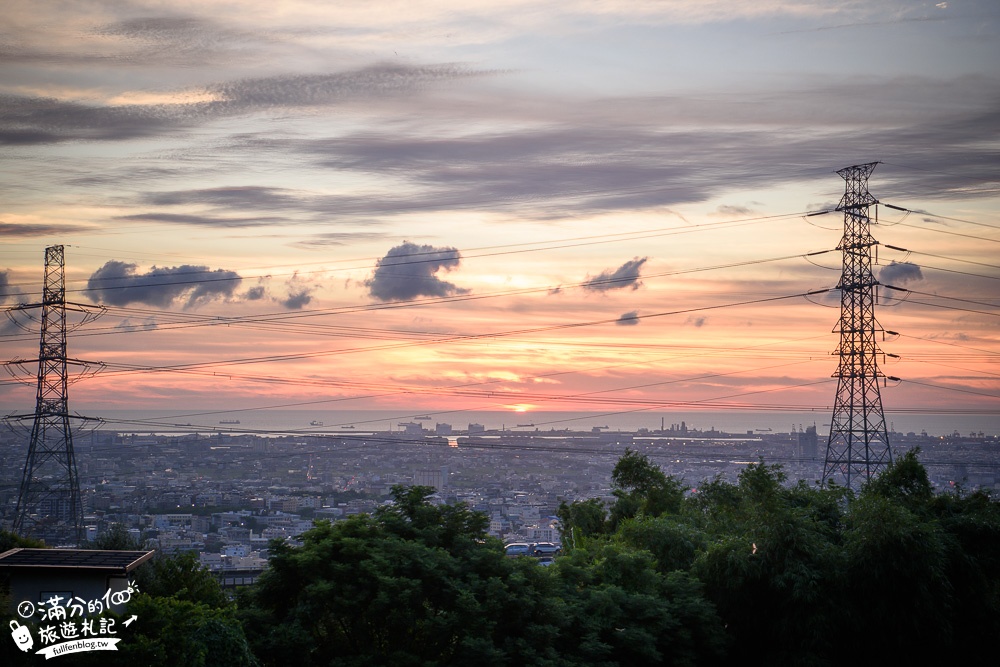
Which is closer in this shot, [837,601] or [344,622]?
[344,622]

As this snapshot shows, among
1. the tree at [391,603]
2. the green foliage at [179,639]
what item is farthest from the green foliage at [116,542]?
the green foliage at [179,639]

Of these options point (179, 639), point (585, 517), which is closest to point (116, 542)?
point (179, 639)

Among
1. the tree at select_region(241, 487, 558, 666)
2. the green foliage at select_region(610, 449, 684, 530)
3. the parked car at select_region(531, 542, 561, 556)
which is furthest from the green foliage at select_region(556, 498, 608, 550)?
the tree at select_region(241, 487, 558, 666)

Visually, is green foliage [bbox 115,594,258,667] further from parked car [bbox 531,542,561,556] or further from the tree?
parked car [bbox 531,542,561,556]

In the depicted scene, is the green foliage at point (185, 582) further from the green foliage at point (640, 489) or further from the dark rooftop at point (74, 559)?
the green foliage at point (640, 489)

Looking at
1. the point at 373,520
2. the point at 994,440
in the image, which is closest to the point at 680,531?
the point at 373,520

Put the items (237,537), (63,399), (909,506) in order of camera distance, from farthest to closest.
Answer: (237,537) → (63,399) → (909,506)

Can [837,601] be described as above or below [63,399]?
below

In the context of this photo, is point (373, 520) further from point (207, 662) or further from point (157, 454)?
point (157, 454)
